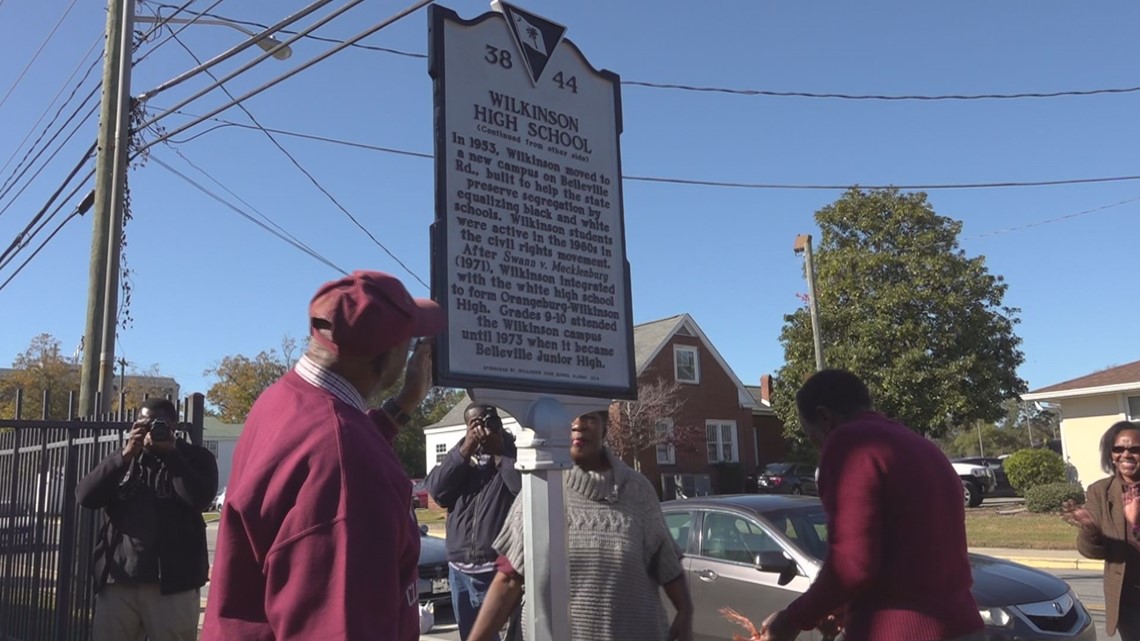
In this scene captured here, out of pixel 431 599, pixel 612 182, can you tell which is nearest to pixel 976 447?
pixel 431 599

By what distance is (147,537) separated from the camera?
16.5 ft

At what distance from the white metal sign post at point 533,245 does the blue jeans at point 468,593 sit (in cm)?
194

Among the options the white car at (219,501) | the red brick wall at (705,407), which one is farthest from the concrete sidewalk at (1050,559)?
the red brick wall at (705,407)

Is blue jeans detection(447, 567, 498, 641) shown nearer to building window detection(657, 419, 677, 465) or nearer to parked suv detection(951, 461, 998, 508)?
parked suv detection(951, 461, 998, 508)

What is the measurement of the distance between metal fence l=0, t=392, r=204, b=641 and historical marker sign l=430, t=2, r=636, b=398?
351cm

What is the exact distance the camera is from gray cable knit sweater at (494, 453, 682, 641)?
371 centimetres

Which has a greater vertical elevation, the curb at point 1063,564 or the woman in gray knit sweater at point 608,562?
the woman in gray knit sweater at point 608,562

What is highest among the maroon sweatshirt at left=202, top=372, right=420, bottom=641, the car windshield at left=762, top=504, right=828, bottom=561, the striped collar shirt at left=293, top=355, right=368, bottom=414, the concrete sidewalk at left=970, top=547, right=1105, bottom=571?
the striped collar shirt at left=293, top=355, right=368, bottom=414

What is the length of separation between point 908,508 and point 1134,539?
2697 millimetres

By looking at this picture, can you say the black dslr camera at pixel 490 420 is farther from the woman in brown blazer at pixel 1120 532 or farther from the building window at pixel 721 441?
the building window at pixel 721 441

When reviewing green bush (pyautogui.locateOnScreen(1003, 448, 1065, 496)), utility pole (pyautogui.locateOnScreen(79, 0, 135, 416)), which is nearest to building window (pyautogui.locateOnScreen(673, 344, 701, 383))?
green bush (pyautogui.locateOnScreen(1003, 448, 1065, 496))

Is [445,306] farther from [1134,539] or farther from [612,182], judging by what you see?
[1134,539]

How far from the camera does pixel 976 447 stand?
8812cm

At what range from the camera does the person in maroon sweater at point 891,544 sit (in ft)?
9.17
